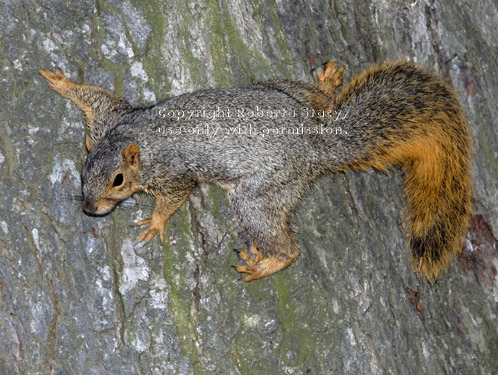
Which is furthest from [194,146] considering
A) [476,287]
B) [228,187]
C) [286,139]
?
[476,287]

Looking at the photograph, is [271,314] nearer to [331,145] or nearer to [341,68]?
[331,145]

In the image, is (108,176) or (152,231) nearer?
(152,231)

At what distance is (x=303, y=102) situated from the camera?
115 inches

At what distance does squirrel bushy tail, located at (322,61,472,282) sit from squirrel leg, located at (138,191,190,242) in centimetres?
87

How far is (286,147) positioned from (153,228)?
0.75 metres

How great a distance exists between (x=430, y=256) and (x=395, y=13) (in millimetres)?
1210

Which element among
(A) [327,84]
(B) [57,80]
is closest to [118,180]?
(B) [57,80]

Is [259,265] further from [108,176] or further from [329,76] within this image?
[329,76]

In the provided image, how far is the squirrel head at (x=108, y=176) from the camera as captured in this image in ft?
8.39

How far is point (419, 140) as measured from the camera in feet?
9.64

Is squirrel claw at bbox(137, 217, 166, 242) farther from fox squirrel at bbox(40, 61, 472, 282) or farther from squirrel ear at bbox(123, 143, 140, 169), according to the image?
squirrel ear at bbox(123, 143, 140, 169)

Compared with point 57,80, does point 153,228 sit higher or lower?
lower

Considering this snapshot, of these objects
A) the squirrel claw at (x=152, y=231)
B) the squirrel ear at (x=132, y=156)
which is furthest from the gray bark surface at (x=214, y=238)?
the squirrel ear at (x=132, y=156)

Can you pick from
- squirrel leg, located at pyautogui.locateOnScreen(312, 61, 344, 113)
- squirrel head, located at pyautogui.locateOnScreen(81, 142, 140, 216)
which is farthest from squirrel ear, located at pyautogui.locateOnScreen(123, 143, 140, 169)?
squirrel leg, located at pyautogui.locateOnScreen(312, 61, 344, 113)
